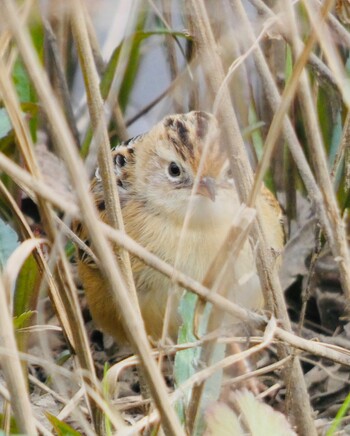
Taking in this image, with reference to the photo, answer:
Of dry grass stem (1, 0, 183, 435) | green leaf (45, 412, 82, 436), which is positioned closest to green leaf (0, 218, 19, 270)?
green leaf (45, 412, 82, 436)

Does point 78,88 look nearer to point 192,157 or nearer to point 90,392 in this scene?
point 192,157

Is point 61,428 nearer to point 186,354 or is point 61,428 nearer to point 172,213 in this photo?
point 186,354

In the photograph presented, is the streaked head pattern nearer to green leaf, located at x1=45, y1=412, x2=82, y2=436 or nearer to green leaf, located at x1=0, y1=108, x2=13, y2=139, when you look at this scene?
green leaf, located at x1=0, y1=108, x2=13, y2=139

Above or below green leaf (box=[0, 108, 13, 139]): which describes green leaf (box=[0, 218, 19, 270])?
below

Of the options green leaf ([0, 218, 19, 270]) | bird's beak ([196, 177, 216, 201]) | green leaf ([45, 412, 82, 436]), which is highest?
green leaf ([0, 218, 19, 270])

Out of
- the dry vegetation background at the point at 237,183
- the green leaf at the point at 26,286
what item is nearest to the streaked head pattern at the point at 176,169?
the dry vegetation background at the point at 237,183

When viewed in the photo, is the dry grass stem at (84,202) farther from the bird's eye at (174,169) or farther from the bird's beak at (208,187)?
the bird's eye at (174,169)

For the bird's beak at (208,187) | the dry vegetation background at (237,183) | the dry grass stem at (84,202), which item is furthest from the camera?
the bird's beak at (208,187)
